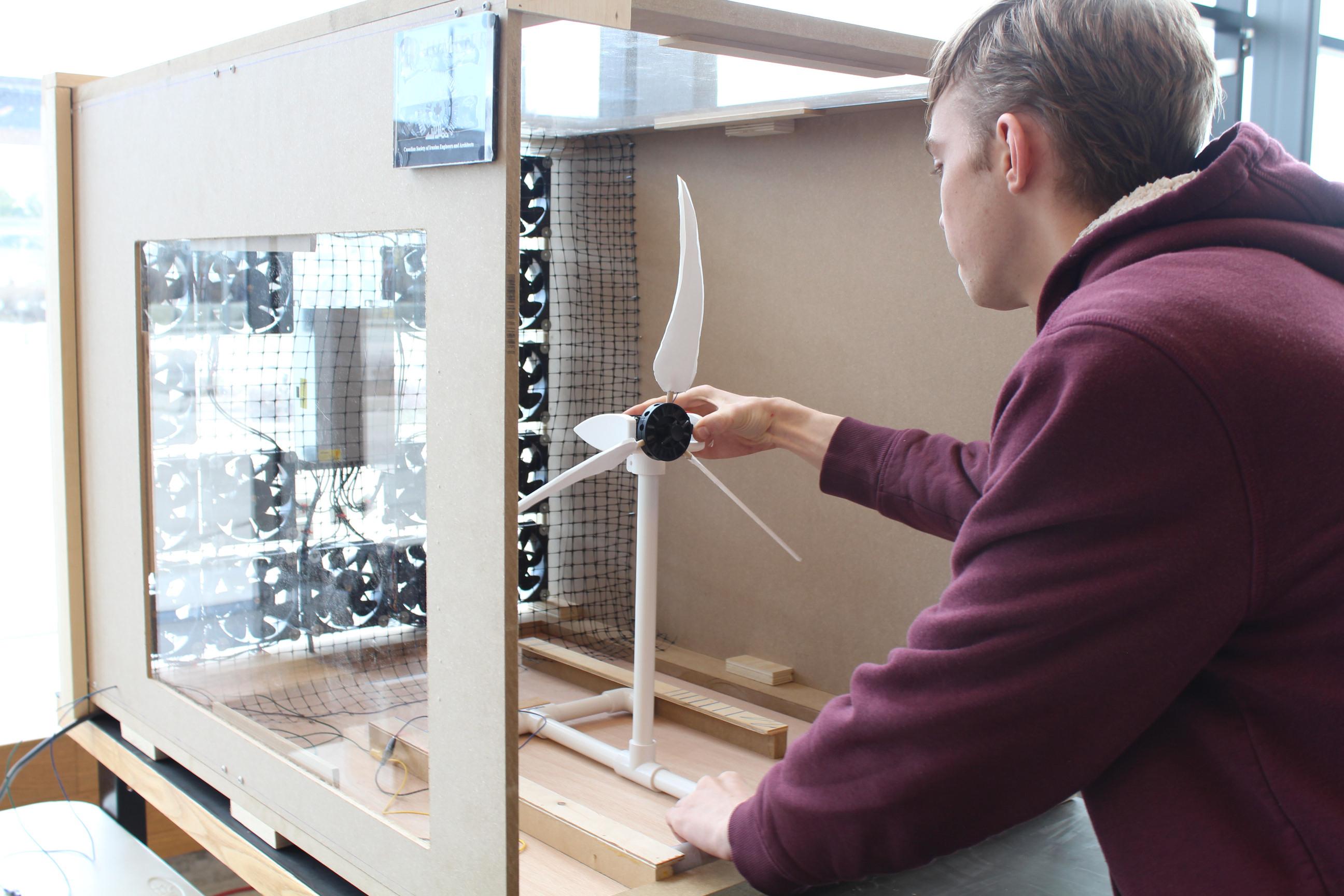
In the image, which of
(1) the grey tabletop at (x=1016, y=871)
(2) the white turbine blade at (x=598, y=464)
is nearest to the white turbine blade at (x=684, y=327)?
(2) the white turbine blade at (x=598, y=464)

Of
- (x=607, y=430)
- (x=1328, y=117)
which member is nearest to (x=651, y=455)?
(x=607, y=430)

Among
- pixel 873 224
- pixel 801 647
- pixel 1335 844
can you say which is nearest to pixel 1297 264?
Result: pixel 1335 844

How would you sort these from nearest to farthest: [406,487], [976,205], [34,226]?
[976,205]
[406,487]
[34,226]

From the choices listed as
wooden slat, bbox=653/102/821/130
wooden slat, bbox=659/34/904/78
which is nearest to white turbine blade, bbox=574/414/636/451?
wooden slat, bbox=659/34/904/78

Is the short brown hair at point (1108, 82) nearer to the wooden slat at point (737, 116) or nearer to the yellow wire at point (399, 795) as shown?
the yellow wire at point (399, 795)

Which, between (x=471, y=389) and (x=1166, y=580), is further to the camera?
(x=471, y=389)

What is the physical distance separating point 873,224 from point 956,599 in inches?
64.9

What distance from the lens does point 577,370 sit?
3035mm

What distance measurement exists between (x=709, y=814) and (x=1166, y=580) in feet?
2.52

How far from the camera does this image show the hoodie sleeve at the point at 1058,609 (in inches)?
32.7

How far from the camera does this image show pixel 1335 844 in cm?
84

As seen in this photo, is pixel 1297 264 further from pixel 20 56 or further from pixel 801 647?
pixel 20 56

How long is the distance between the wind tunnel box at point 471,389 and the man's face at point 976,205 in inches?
15.3

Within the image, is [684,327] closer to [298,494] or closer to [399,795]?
[298,494]
